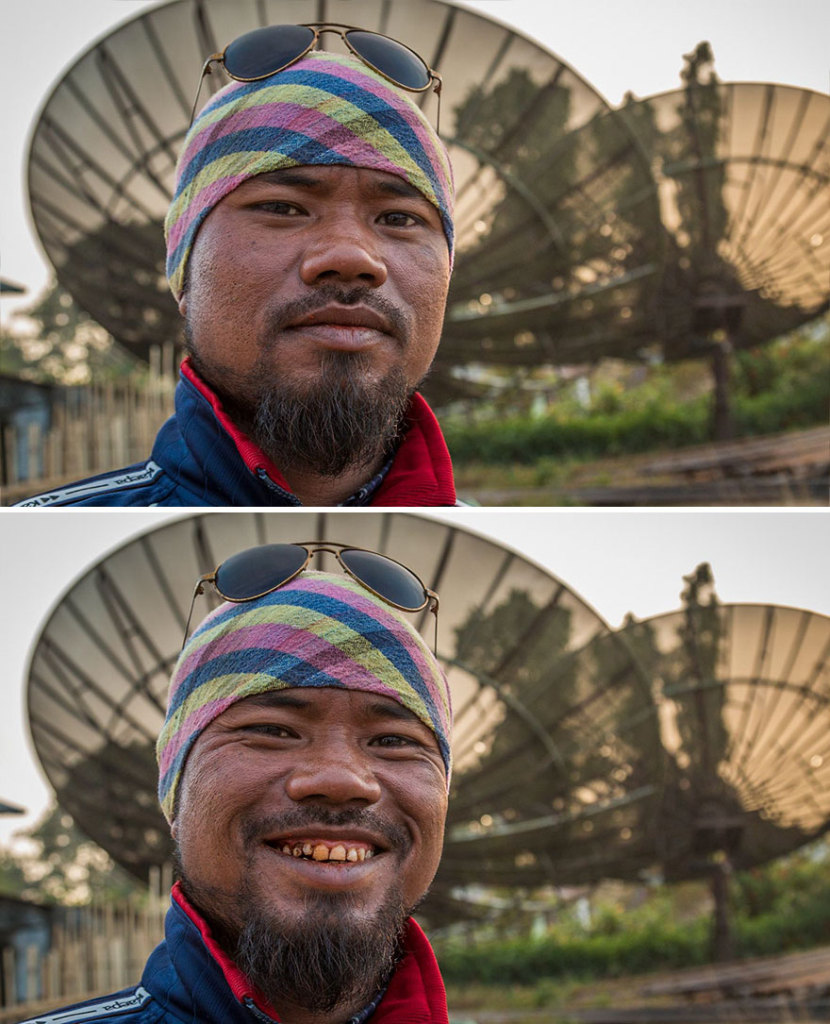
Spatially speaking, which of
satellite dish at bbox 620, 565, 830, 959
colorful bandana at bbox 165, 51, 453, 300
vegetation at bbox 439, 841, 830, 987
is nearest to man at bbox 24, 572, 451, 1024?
colorful bandana at bbox 165, 51, 453, 300

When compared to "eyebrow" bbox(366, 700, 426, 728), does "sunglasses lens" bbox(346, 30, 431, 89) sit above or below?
above

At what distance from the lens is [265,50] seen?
0.98 metres

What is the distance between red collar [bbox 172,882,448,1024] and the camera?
36.0 inches

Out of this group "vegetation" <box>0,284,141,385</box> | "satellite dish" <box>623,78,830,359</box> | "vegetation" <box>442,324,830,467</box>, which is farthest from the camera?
"vegetation" <box>442,324,830,467</box>

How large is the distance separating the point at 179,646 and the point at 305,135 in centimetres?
73

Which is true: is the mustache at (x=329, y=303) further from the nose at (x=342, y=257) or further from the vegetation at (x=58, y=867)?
the vegetation at (x=58, y=867)

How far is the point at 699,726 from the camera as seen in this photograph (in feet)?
11.8

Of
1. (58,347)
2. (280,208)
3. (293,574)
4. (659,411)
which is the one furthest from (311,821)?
(659,411)

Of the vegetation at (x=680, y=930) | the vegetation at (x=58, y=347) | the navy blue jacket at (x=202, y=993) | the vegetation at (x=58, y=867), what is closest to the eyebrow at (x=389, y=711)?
the navy blue jacket at (x=202, y=993)

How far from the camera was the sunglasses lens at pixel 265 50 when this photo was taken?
3.21 ft

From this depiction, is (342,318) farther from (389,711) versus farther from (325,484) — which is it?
(389,711)

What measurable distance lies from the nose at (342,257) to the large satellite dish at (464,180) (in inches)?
23.5

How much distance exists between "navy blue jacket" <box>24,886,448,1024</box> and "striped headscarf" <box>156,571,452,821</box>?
11cm

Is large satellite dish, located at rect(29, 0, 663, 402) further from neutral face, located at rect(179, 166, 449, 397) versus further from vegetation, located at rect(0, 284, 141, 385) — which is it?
neutral face, located at rect(179, 166, 449, 397)
